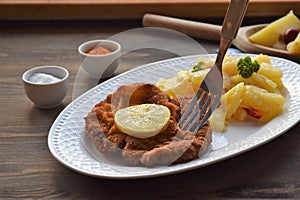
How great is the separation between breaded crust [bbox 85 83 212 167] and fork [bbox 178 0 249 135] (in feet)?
0.10

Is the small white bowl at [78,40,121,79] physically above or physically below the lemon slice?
below

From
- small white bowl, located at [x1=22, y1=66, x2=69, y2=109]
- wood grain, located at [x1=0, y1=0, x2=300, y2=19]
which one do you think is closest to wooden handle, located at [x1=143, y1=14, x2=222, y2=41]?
wood grain, located at [x1=0, y1=0, x2=300, y2=19]

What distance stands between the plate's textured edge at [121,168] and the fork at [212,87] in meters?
0.14

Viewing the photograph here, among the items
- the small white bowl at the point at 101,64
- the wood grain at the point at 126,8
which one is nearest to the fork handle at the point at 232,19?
the small white bowl at the point at 101,64

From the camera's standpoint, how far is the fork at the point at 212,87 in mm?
1475

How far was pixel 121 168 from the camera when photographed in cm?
131

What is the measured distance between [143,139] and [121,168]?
0.10 meters

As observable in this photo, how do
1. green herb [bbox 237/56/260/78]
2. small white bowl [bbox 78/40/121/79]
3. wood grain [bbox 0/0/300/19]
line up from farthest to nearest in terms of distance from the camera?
wood grain [bbox 0/0/300/19] → small white bowl [bbox 78/40/121/79] → green herb [bbox 237/56/260/78]

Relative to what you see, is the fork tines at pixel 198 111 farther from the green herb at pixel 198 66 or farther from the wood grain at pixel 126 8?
the wood grain at pixel 126 8

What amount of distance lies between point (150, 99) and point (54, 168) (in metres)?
0.35

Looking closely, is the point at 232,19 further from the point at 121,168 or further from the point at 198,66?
the point at 121,168

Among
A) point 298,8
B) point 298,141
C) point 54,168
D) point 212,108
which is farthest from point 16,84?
point 298,8

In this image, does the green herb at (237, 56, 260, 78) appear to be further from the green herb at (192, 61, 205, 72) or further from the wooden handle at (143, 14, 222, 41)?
the wooden handle at (143, 14, 222, 41)

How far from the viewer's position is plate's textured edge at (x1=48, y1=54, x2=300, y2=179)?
1277 mm
